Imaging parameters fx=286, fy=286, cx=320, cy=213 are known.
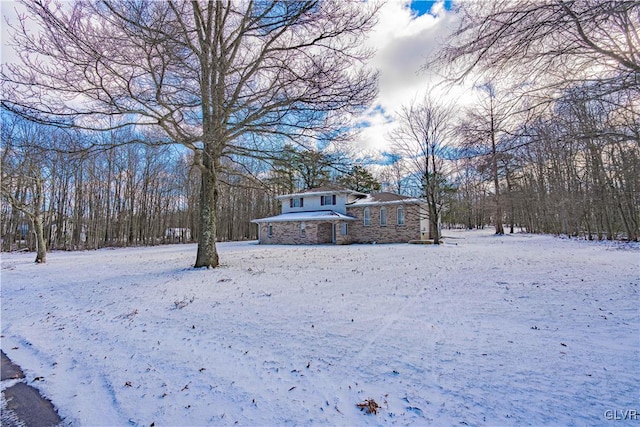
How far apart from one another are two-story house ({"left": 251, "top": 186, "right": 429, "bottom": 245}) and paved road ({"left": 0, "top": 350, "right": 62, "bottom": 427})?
17.9 metres

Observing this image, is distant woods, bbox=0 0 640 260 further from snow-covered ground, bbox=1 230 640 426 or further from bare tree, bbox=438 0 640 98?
snow-covered ground, bbox=1 230 640 426

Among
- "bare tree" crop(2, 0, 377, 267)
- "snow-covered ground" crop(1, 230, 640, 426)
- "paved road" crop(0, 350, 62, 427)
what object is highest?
"bare tree" crop(2, 0, 377, 267)

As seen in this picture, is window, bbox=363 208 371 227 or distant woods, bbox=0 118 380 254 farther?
window, bbox=363 208 371 227

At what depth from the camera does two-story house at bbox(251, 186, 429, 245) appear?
21.0m

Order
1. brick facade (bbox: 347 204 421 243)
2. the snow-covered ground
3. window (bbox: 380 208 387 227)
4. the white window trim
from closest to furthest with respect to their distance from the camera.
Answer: the snow-covered ground, brick facade (bbox: 347 204 421 243), the white window trim, window (bbox: 380 208 387 227)

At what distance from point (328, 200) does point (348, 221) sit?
2.84 m

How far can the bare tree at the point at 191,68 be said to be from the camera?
19.4 feet

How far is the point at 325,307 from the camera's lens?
5129mm

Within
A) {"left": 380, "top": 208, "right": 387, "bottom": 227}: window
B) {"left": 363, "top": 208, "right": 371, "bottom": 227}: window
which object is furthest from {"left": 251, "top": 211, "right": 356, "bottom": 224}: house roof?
{"left": 380, "top": 208, "right": 387, "bottom": 227}: window

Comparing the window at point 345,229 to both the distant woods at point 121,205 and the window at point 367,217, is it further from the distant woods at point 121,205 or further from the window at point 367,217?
the distant woods at point 121,205

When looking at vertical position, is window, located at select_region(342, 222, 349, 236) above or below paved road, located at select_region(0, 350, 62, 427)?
above

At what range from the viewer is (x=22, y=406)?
9.03 feet

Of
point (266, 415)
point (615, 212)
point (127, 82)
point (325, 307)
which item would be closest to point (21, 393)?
point (266, 415)

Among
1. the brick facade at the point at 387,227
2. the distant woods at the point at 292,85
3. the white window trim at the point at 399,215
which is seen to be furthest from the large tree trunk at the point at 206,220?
the white window trim at the point at 399,215
